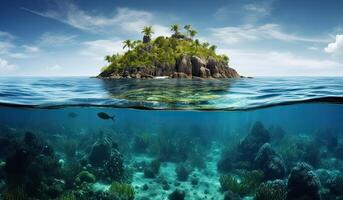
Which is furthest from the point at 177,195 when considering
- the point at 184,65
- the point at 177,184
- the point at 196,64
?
the point at 196,64

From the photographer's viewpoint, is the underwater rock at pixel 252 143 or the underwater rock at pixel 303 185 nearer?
the underwater rock at pixel 303 185

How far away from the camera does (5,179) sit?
49.0ft

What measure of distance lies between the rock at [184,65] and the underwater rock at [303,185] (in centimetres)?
3758

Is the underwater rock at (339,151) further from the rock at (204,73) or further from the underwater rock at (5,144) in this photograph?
the rock at (204,73)

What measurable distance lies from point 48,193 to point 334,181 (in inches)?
618

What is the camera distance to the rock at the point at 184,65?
1956 inches

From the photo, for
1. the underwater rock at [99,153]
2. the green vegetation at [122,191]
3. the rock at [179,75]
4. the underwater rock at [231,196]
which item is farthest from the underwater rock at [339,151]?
the rock at [179,75]

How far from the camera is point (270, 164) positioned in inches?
643

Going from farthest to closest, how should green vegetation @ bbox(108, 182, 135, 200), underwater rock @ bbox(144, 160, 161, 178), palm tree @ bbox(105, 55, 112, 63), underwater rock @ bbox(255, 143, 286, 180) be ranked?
palm tree @ bbox(105, 55, 112, 63) → underwater rock @ bbox(144, 160, 161, 178) → underwater rock @ bbox(255, 143, 286, 180) → green vegetation @ bbox(108, 182, 135, 200)

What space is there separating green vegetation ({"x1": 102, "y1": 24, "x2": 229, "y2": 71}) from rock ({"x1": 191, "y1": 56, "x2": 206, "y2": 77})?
11.0 ft

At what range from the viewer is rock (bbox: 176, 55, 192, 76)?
49.7 m

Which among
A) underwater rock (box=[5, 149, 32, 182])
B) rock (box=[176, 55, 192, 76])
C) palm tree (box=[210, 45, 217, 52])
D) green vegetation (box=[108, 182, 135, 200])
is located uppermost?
palm tree (box=[210, 45, 217, 52])

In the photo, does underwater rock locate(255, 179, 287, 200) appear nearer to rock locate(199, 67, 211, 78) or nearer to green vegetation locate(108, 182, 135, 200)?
green vegetation locate(108, 182, 135, 200)

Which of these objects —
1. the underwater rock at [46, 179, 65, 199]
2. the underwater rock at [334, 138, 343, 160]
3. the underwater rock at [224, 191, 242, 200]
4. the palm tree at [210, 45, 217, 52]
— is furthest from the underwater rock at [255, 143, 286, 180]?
the palm tree at [210, 45, 217, 52]
